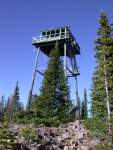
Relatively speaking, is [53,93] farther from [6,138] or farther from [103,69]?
[6,138]

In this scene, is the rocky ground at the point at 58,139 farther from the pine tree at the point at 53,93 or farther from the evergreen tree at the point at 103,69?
the pine tree at the point at 53,93

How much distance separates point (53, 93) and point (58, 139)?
1414 cm

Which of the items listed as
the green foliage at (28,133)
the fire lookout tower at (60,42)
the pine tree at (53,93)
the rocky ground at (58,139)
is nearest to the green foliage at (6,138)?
the rocky ground at (58,139)

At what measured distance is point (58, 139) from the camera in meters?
25.8

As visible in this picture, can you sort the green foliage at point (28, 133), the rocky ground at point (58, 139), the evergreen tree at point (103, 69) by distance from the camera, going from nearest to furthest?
the rocky ground at point (58, 139)
the green foliage at point (28, 133)
the evergreen tree at point (103, 69)

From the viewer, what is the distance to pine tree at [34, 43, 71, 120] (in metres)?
38.0

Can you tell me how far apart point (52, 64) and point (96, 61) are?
851cm

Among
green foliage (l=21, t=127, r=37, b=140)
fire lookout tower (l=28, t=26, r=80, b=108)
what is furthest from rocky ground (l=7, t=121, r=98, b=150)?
fire lookout tower (l=28, t=26, r=80, b=108)

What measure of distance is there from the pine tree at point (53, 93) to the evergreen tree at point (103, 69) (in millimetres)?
4480

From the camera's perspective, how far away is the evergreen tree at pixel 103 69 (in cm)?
3316

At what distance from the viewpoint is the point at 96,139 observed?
2552cm

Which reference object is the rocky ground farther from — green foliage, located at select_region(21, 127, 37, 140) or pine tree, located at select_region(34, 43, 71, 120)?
pine tree, located at select_region(34, 43, 71, 120)

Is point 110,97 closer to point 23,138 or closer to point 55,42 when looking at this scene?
point 23,138

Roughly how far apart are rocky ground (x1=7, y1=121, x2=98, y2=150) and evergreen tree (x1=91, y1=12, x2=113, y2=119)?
5.85 meters
